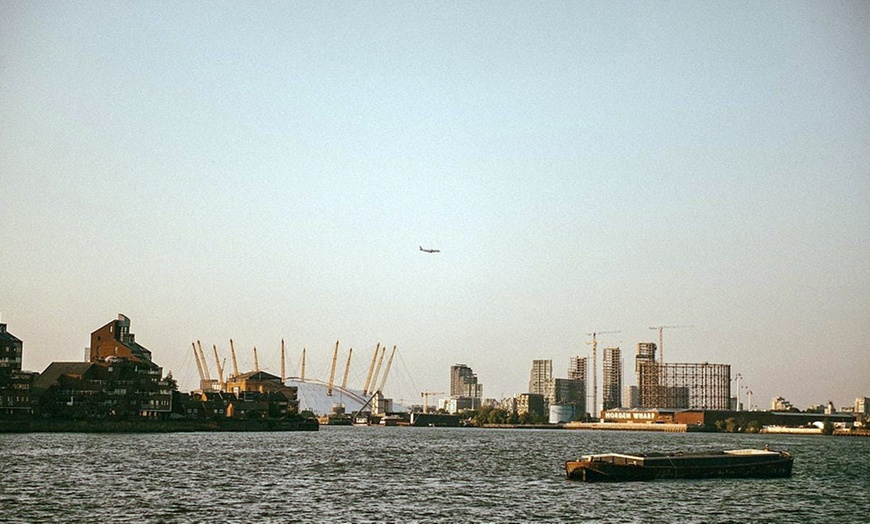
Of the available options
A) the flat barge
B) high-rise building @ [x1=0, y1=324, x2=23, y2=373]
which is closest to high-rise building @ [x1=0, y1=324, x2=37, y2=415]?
high-rise building @ [x1=0, y1=324, x2=23, y2=373]

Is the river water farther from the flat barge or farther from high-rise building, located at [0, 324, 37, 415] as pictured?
high-rise building, located at [0, 324, 37, 415]

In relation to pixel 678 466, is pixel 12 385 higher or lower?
higher

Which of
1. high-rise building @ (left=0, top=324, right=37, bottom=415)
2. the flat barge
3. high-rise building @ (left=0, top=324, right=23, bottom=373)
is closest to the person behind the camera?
the flat barge

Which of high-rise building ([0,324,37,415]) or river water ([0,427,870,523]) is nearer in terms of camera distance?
river water ([0,427,870,523])

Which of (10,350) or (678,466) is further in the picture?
(10,350)

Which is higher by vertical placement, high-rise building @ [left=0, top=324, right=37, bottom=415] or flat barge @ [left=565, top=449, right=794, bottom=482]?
high-rise building @ [left=0, top=324, right=37, bottom=415]

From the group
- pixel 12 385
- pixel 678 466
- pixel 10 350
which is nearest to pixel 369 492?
pixel 678 466

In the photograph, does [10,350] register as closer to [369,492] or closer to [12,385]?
[12,385]

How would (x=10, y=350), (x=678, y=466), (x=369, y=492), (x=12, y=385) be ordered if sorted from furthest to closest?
(x=10, y=350) → (x=12, y=385) → (x=678, y=466) → (x=369, y=492)
